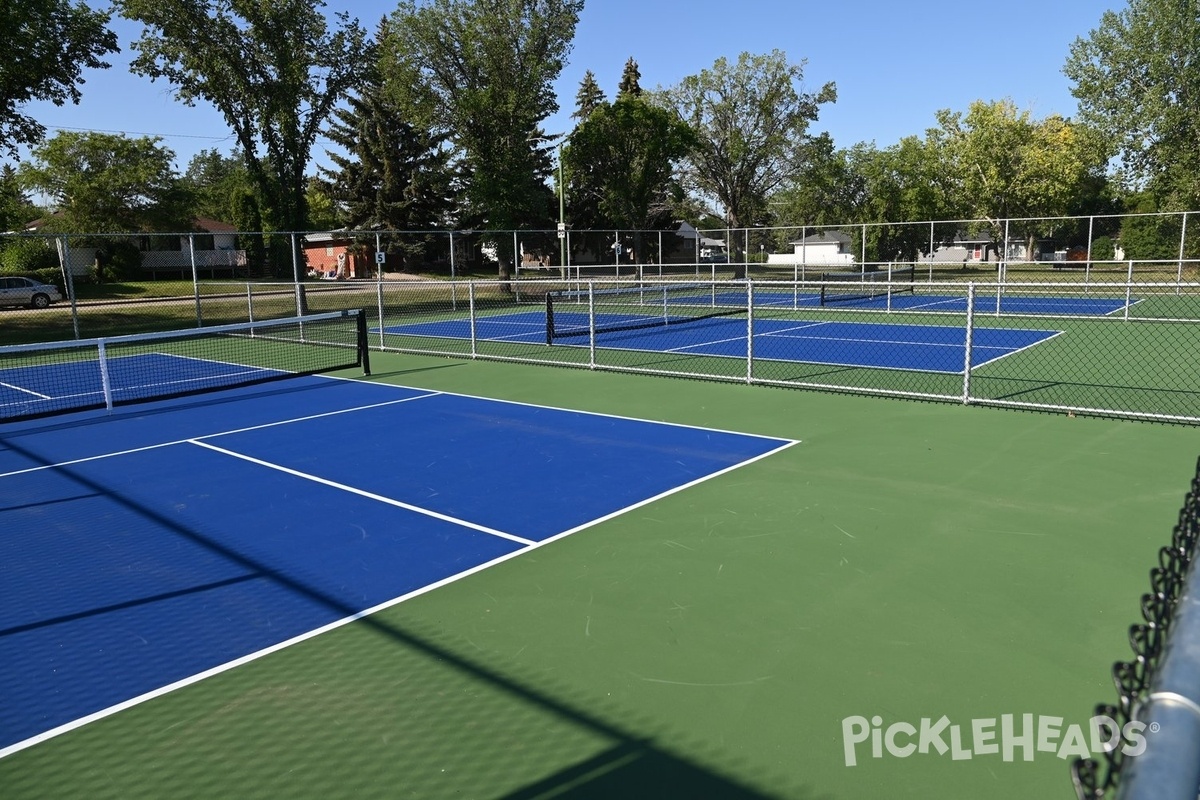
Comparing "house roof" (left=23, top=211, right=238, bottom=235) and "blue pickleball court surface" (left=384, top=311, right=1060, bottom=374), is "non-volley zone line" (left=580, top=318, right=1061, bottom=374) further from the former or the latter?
"house roof" (left=23, top=211, right=238, bottom=235)

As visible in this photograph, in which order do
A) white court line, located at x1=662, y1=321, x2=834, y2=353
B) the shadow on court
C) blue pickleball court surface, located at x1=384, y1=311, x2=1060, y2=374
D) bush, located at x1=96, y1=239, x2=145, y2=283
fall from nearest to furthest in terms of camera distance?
the shadow on court < blue pickleball court surface, located at x1=384, y1=311, x2=1060, y2=374 < white court line, located at x1=662, y1=321, x2=834, y2=353 < bush, located at x1=96, y1=239, x2=145, y2=283

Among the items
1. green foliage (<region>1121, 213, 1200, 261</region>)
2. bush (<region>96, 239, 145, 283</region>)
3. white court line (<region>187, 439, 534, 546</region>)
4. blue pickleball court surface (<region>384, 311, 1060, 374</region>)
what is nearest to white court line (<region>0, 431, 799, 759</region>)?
white court line (<region>187, 439, 534, 546</region>)

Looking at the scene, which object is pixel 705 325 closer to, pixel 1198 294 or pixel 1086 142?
pixel 1198 294

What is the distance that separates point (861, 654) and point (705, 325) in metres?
19.9

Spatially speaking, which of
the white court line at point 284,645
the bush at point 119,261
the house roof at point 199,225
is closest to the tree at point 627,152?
the bush at point 119,261

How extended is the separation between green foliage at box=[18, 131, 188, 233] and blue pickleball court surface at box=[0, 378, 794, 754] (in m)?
48.8

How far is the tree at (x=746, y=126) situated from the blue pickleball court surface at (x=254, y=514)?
4551cm

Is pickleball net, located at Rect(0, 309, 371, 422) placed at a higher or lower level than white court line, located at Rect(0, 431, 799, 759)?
higher

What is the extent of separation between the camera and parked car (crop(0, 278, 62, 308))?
33.9 m

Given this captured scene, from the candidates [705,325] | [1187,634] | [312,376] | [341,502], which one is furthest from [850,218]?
[1187,634]

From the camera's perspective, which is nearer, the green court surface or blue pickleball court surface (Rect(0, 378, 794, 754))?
the green court surface

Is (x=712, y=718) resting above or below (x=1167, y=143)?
below

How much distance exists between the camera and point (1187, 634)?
1396 mm

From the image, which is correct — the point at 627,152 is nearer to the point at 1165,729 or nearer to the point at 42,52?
the point at 42,52
